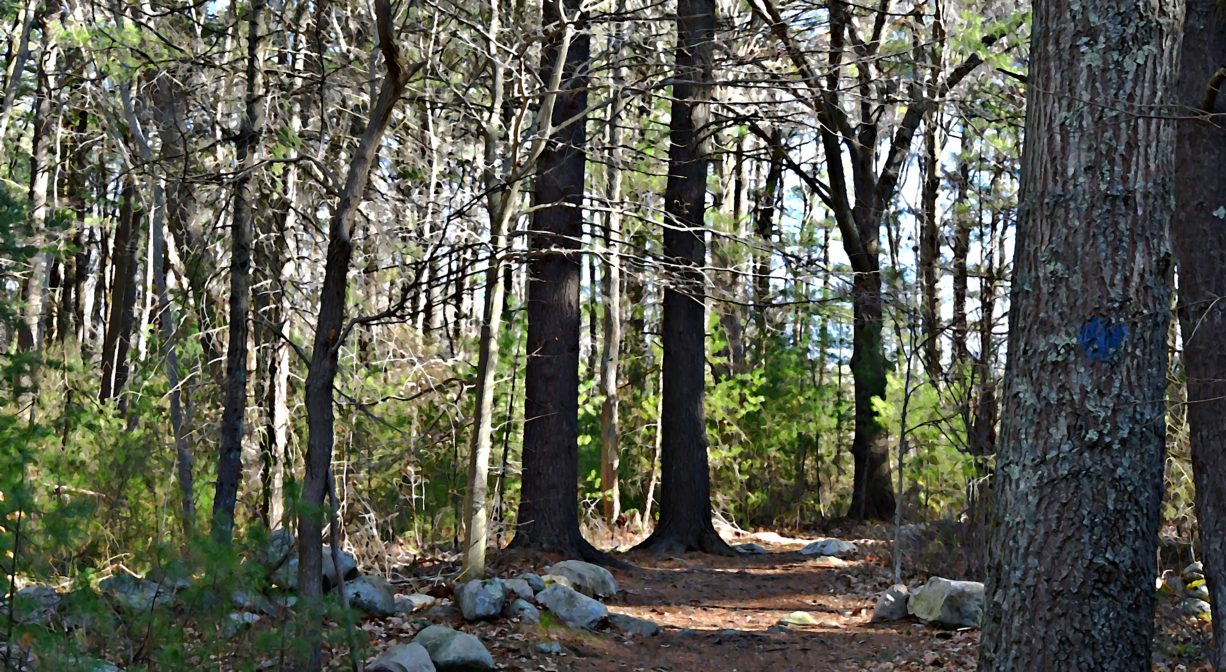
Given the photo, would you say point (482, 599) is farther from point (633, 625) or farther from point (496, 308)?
point (496, 308)

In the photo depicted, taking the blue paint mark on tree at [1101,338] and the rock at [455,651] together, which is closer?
the blue paint mark on tree at [1101,338]

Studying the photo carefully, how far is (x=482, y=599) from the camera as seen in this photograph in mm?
7535

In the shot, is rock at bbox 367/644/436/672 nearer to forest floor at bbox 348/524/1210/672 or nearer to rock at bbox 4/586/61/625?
forest floor at bbox 348/524/1210/672

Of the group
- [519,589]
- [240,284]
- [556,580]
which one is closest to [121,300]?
[240,284]

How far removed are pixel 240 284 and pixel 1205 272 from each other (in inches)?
239

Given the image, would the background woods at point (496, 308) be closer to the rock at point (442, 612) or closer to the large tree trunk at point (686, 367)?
the large tree trunk at point (686, 367)

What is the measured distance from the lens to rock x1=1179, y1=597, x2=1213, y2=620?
23.3ft

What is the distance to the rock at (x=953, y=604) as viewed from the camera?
7.82 meters

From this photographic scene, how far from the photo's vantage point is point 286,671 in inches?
222

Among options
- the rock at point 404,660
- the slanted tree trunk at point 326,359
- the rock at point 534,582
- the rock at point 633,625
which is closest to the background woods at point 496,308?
the slanted tree trunk at point 326,359

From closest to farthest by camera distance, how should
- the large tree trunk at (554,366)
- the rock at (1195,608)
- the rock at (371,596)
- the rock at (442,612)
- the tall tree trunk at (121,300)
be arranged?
the rock at (1195,608)
the rock at (371,596)
the rock at (442,612)
the large tree trunk at (554,366)
the tall tree trunk at (121,300)

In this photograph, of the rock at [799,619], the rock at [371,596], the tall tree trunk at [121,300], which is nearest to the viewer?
the rock at [371,596]

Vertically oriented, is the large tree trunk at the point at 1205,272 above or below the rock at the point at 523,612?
above

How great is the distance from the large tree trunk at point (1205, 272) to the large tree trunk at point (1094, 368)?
1.73 m
